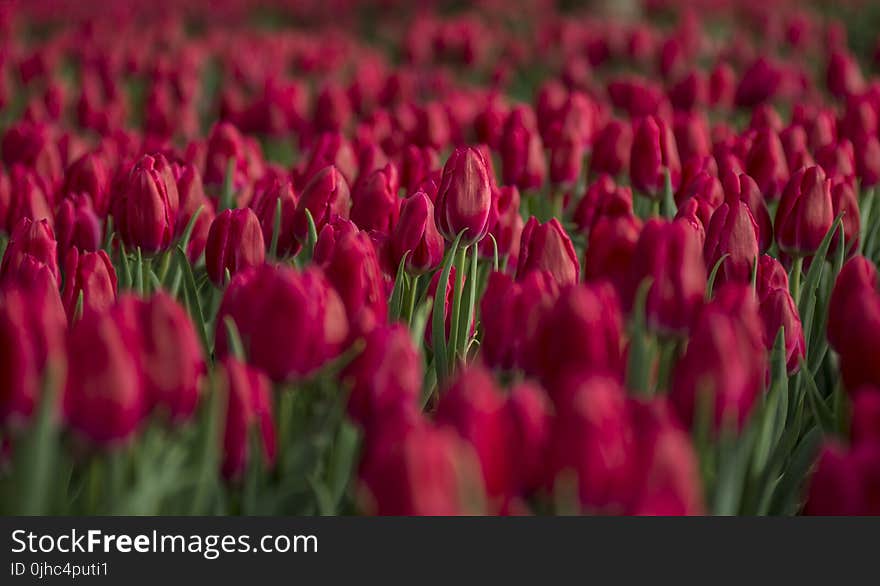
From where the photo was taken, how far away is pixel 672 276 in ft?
4.00

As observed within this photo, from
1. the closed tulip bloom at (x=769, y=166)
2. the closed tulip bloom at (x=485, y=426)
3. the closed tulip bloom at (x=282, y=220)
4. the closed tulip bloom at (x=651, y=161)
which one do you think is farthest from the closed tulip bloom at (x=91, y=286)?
the closed tulip bloom at (x=769, y=166)

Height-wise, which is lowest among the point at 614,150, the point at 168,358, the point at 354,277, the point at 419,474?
the point at 419,474

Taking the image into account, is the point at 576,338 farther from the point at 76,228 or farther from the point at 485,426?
the point at 76,228

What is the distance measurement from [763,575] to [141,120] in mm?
3817

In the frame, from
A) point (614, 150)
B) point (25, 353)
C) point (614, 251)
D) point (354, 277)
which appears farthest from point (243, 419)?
point (614, 150)

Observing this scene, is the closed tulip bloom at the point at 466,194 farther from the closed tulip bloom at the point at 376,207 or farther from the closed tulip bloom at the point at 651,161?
the closed tulip bloom at the point at 651,161

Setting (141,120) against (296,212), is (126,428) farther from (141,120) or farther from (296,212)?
(141,120)

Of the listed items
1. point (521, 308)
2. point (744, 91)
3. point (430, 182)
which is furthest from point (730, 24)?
point (521, 308)

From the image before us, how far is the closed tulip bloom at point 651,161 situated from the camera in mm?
2176

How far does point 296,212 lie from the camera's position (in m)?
1.77

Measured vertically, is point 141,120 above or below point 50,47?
below

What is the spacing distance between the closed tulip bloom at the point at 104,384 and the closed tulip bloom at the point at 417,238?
0.67 metres

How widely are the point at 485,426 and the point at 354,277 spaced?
0.42 m

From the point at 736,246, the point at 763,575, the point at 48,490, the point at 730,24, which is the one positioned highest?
the point at 730,24
